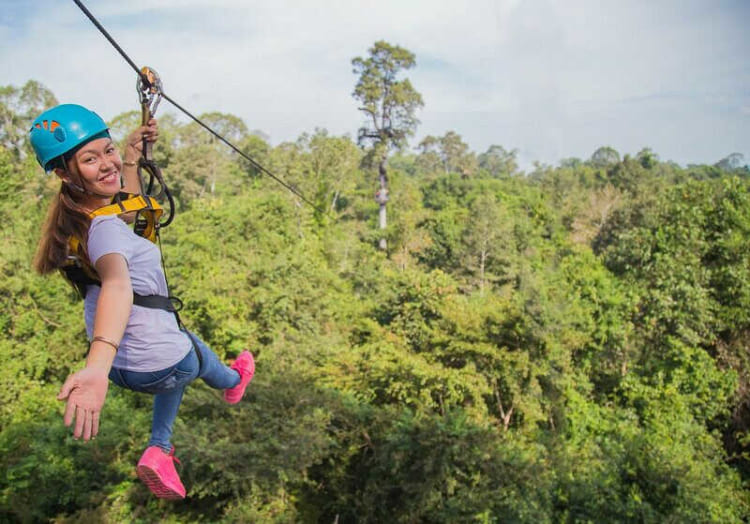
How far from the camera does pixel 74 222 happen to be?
5.37ft

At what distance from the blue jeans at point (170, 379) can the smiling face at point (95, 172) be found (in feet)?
1.91

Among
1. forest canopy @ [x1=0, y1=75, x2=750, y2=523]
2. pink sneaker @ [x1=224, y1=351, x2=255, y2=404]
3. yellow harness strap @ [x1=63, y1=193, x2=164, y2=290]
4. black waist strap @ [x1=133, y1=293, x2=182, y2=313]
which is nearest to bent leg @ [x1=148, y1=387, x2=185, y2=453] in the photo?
pink sneaker @ [x1=224, y1=351, x2=255, y2=404]

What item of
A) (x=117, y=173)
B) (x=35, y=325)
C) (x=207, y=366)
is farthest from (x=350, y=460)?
(x=35, y=325)

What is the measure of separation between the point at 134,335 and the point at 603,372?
12629 mm

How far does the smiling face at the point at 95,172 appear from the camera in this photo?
64.9 inches

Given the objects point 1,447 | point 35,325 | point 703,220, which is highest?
point 703,220

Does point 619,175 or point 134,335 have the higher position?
point 619,175

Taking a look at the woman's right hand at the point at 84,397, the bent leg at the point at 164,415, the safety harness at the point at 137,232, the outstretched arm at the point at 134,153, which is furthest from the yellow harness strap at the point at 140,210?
the bent leg at the point at 164,415

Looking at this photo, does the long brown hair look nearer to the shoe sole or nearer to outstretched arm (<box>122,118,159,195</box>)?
outstretched arm (<box>122,118,159,195</box>)

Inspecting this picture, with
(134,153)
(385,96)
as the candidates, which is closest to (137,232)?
(134,153)

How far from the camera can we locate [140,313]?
168 cm

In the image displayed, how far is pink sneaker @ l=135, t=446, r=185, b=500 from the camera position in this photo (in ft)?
7.12

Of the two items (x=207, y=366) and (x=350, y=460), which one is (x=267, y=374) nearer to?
(x=350, y=460)

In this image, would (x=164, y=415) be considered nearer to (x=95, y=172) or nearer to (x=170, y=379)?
(x=170, y=379)
